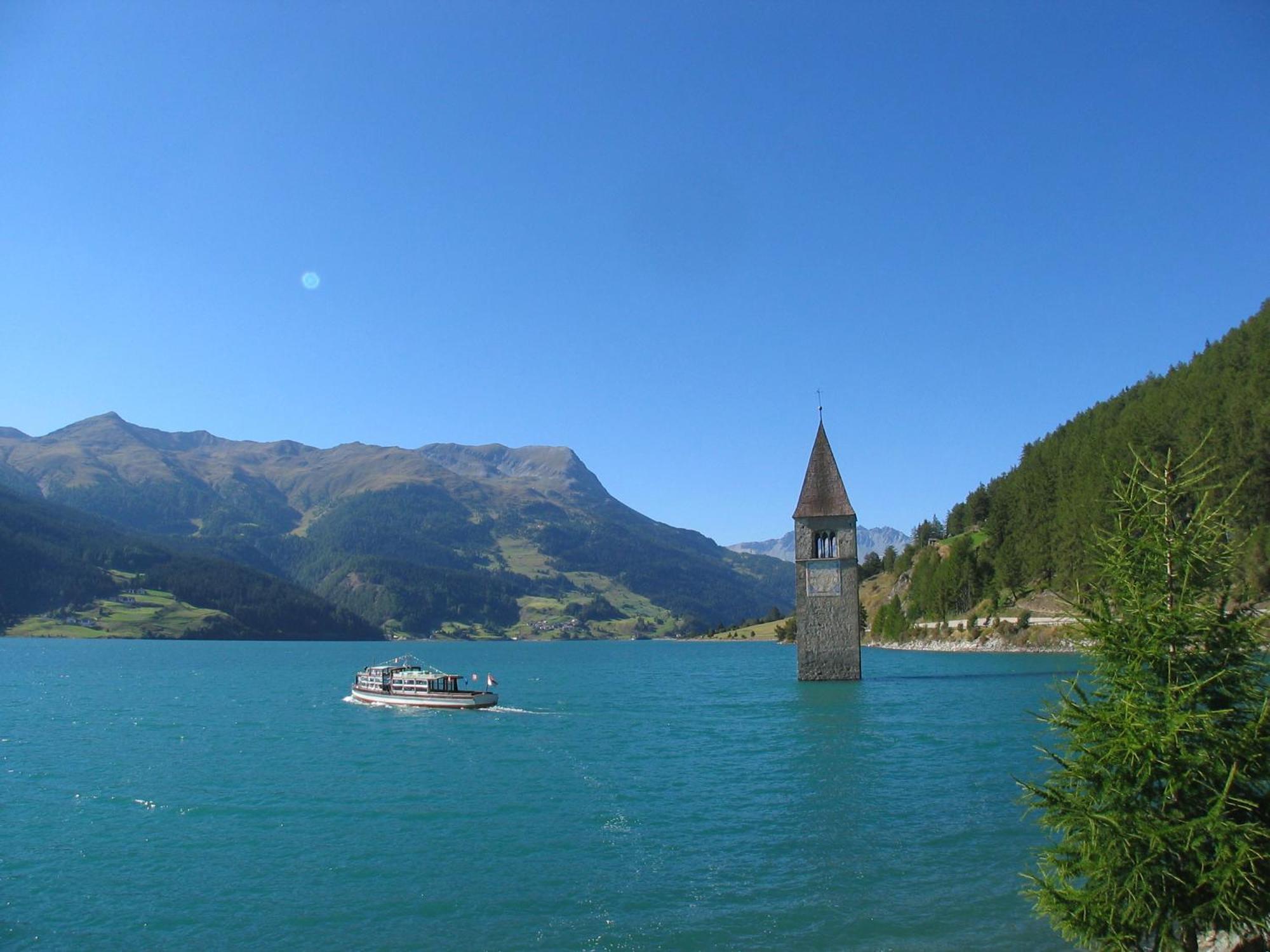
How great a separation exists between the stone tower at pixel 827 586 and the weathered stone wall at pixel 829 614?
6 cm

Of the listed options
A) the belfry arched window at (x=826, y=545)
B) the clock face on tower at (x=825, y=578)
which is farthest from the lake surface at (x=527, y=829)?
the belfry arched window at (x=826, y=545)

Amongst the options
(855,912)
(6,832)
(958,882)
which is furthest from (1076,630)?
(6,832)

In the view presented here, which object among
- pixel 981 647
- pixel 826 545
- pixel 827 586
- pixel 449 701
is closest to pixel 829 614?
pixel 827 586

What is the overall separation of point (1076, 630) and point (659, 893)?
13656 mm

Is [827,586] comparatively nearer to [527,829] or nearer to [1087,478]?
[527,829]

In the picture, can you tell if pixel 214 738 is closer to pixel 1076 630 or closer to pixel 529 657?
pixel 1076 630

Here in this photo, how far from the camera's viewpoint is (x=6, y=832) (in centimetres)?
3011

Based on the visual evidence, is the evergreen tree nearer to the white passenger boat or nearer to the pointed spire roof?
the white passenger boat

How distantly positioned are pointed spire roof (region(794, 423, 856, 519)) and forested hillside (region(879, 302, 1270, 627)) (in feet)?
73.1

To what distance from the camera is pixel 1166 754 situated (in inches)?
485

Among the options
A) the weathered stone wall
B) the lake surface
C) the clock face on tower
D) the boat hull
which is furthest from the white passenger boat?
the clock face on tower

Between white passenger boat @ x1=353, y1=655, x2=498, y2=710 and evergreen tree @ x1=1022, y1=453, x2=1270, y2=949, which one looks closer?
evergreen tree @ x1=1022, y1=453, x2=1270, y2=949

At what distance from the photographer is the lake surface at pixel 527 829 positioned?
66.9 ft

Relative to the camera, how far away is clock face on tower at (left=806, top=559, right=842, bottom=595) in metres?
77.1
